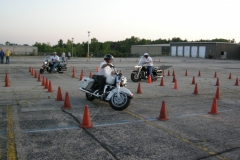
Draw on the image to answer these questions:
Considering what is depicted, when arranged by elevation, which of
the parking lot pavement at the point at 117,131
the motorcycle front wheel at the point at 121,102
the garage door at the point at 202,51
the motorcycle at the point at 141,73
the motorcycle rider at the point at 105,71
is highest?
the garage door at the point at 202,51

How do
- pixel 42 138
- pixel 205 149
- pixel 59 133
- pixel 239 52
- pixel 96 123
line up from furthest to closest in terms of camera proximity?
1. pixel 239 52
2. pixel 96 123
3. pixel 59 133
4. pixel 42 138
5. pixel 205 149

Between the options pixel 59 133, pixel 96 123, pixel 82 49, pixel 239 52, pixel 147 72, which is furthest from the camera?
pixel 82 49

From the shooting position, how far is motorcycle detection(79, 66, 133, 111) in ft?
27.9

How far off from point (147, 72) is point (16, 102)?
31.6 ft

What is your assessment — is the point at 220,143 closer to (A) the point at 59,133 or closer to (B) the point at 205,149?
(B) the point at 205,149

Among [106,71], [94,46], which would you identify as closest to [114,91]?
[106,71]

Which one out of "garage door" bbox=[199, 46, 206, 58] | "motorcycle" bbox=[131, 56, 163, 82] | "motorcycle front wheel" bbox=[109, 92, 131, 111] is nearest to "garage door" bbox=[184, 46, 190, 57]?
"garage door" bbox=[199, 46, 206, 58]

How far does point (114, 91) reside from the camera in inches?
338

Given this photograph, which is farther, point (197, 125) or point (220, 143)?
point (197, 125)

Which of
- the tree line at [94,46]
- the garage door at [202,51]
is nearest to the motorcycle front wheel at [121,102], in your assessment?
the garage door at [202,51]

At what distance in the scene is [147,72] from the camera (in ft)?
57.4

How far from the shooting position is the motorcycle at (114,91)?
8500 millimetres

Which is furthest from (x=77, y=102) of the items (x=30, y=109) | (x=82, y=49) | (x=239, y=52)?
(x=82, y=49)

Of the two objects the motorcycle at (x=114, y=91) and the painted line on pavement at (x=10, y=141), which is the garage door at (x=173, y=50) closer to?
the motorcycle at (x=114, y=91)
